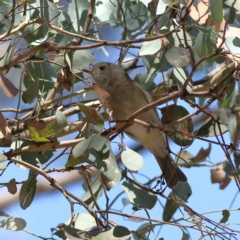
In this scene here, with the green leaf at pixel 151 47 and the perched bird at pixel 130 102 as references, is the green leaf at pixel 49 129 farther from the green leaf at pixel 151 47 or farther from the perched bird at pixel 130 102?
the perched bird at pixel 130 102

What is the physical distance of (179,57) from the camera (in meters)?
2.19

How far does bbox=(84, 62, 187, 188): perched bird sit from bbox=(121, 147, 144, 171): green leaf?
2.62 feet

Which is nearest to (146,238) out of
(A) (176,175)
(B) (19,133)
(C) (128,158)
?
(C) (128,158)

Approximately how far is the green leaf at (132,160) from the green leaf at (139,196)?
0.76 ft

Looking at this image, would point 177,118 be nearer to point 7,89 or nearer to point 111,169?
point 111,169

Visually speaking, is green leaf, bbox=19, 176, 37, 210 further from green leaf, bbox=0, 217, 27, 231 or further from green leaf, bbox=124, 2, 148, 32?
green leaf, bbox=124, 2, 148, 32

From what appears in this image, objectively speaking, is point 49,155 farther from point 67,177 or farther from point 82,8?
point 67,177

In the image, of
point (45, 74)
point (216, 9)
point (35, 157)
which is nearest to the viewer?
point (216, 9)

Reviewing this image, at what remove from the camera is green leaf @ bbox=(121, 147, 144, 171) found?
8.18 feet

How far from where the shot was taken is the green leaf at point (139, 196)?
104 inches

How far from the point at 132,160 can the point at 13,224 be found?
0.61 m

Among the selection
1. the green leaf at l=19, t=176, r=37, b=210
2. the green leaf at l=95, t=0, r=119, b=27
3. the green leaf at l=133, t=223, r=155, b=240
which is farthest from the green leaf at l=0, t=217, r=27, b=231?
the green leaf at l=95, t=0, r=119, b=27

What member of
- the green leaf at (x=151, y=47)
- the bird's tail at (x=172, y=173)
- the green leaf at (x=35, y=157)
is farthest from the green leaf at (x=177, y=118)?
the green leaf at (x=35, y=157)

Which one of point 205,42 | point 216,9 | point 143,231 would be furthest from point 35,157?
point 216,9
